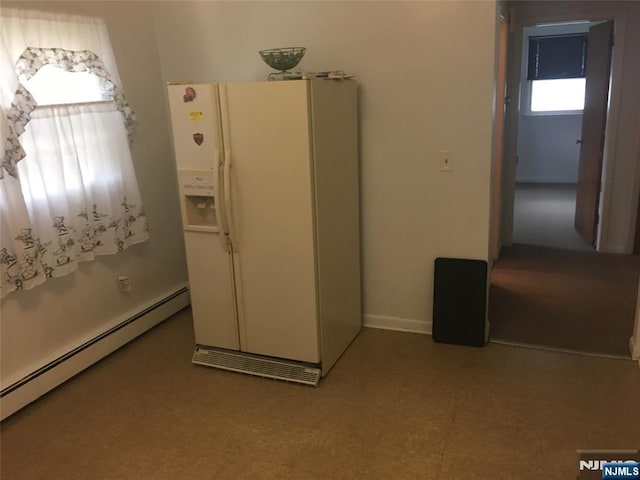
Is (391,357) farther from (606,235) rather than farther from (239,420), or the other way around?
(606,235)

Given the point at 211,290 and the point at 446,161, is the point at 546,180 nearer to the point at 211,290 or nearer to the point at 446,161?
the point at 446,161

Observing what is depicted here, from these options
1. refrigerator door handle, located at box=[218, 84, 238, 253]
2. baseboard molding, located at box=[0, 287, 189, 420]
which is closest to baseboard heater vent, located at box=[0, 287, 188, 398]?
baseboard molding, located at box=[0, 287, 189, 420]

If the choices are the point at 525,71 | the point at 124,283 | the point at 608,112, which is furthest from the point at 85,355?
the point at 525,71

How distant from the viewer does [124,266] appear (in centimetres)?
358

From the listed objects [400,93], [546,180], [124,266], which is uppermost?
[400,93]

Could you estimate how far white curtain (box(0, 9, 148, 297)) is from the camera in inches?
106

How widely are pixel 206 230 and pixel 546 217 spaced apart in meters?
4.68

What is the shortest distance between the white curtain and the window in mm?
6383

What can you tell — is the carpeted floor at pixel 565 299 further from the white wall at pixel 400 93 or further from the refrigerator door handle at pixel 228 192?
the refrigerator door handle at pixel 228 192

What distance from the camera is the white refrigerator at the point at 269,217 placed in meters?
2.78

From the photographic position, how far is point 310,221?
2.82m

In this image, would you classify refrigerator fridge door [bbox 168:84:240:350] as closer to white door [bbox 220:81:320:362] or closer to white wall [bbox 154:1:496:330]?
white door [bbox 220:81:320:362]

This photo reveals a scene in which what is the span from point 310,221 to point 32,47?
171 centimetres

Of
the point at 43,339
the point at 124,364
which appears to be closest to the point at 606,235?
the point at 124,364
